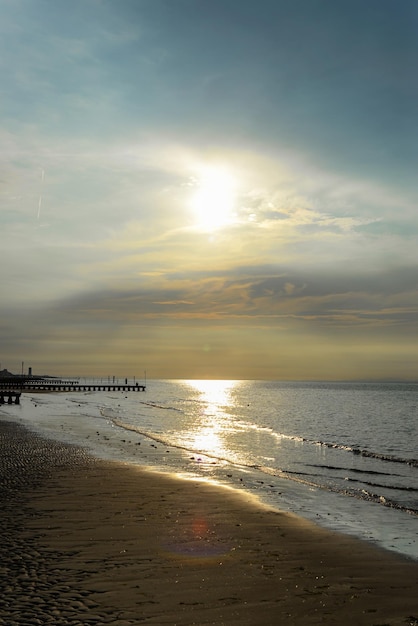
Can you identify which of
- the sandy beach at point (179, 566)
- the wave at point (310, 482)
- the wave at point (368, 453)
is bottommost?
the wave at point (368, 453)

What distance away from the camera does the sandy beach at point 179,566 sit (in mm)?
7793

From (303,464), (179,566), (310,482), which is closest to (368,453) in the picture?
(303,464)

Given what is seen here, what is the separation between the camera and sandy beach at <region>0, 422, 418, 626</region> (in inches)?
307

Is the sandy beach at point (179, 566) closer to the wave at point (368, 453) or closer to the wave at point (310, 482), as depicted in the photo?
the wave at point (310, 482)

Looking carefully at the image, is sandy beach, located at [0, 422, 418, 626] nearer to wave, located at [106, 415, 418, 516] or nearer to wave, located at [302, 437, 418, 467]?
wave, located at [106, 415, 418, 516]

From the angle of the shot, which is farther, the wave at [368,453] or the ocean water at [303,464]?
the wave at [368,453]

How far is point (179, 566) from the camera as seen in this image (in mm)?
9820

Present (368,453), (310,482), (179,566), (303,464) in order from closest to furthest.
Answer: (179,566)
(310,482)
(303,464)
(368,453)

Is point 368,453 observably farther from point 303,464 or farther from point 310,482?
point 310,482

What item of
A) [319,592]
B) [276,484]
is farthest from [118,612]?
[276,484]

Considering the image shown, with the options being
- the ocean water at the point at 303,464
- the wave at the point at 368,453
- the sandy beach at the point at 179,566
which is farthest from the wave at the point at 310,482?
the wave at the point at 368,453

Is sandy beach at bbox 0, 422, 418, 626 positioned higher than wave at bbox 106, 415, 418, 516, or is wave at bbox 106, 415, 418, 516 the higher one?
sandy beach at bbox 0, 422, 418, 626

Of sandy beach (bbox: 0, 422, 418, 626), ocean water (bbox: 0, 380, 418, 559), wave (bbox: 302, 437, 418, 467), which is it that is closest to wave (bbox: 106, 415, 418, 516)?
ocean water (bbox: 0, 380, 418, 559)

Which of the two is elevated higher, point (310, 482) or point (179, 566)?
point (179, 566)
